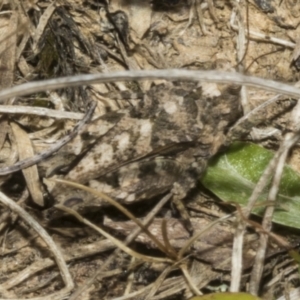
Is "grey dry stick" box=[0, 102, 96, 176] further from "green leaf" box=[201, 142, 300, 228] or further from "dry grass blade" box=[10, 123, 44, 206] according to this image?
"green leaf" box=[201, 142, 300, 228]

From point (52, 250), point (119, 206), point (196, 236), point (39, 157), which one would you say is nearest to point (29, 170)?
point (39, 157)

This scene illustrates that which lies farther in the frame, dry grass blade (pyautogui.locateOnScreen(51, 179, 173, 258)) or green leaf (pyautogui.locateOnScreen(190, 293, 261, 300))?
dry grass blade (pyautogui.locateOnScreen(51, 179, 173, 258))

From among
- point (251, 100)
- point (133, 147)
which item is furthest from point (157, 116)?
point (251, 100)

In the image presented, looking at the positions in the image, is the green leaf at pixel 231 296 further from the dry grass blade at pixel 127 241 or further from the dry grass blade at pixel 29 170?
the dry grass blade at pixel 29 170

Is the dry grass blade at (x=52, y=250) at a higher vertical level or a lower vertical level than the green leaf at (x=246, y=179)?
lower

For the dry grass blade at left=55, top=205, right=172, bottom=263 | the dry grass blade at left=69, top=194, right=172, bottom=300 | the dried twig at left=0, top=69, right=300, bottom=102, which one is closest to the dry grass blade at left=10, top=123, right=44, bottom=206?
the dry grass blade at left=55, top=205, right=172, bottom=263

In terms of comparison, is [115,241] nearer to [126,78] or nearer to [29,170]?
[29,170]

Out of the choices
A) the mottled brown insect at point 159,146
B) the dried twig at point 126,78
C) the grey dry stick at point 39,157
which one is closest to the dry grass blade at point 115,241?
the mottled brown insect at point 159,146

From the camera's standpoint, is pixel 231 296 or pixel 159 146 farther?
pixel 159 146

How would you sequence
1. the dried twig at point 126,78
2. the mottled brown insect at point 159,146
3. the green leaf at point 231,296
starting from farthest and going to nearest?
the mottled brown insect at point 159,146 → the green leaf at point 231,296 → the dried twig at point 126,78
